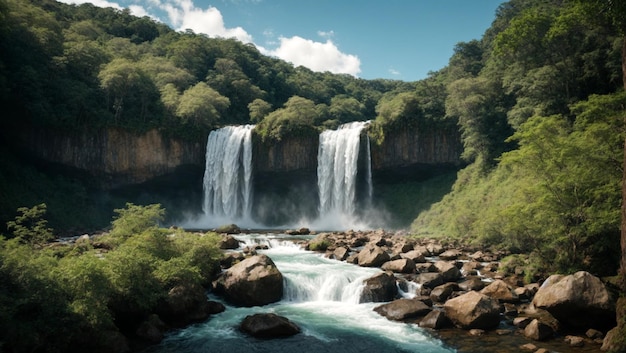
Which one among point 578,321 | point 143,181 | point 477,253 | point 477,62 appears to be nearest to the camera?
point 578,321

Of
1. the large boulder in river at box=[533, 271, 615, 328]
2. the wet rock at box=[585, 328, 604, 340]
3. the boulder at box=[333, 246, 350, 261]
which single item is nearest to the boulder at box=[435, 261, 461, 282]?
the large boulder in river at box=[533, 271, 615, 328]

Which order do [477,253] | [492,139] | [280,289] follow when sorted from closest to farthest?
[280,289] < [477,253] < [492,139]

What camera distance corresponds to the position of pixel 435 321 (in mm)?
13234

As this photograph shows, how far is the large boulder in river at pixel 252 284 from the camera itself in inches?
615

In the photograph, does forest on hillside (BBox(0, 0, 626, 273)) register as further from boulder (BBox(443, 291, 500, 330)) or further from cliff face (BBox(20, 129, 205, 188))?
boulder (BBox(443, 291, 500, 330))

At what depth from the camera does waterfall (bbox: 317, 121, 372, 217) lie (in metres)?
42.6

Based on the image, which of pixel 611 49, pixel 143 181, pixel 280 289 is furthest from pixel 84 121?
pixel 611 49

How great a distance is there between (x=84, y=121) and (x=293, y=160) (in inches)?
887

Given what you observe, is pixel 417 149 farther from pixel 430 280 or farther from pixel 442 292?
pixel 442 292

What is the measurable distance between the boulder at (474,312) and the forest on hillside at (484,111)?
216 inches

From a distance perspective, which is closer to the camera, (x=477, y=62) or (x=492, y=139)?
(x=492, y=139)

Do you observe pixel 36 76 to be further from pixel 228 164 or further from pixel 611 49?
pixel 611 49

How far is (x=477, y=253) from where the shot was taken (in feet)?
76.6

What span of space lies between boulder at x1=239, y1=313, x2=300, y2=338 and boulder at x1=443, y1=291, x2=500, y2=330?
219 inches
